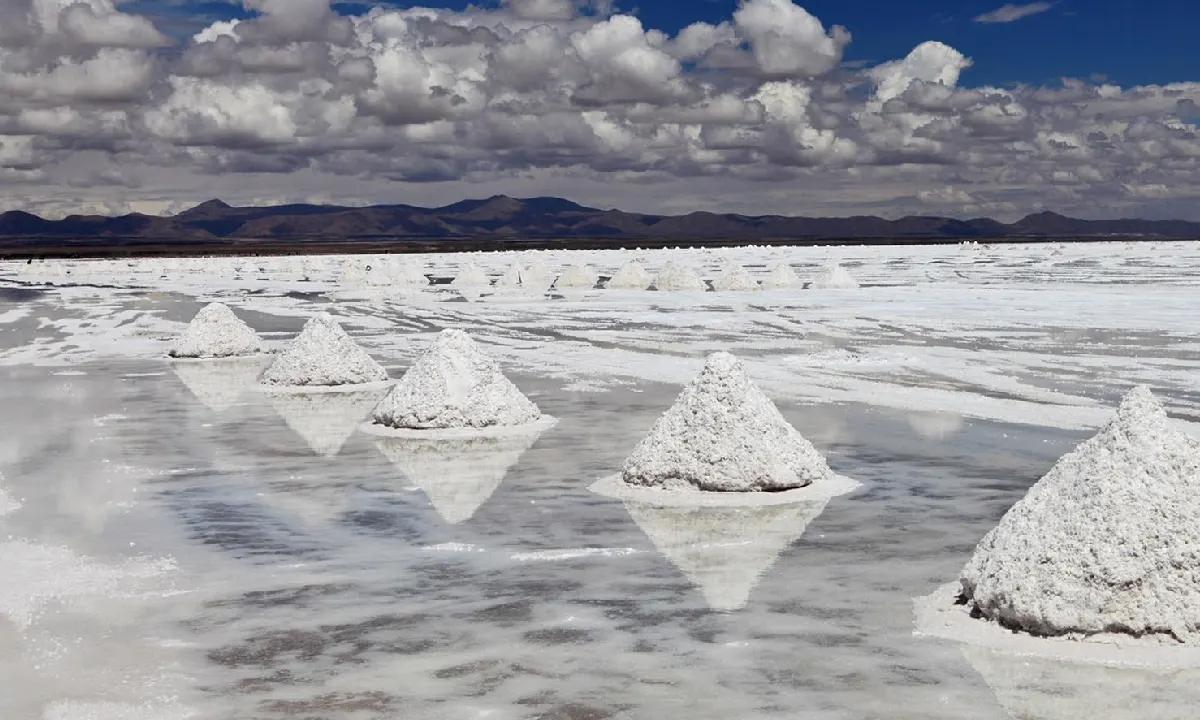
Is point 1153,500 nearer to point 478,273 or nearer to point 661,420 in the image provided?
point 661,420

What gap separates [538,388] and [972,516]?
384 inches

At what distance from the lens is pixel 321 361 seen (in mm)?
19469

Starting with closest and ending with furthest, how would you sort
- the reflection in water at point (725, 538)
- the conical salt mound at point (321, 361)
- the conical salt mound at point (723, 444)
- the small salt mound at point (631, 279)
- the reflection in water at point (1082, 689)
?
the reflection in water at point (1082, 689) < the reflection in water at point (725, 538) < the conical salt mound at point (723, 444) < the conical salt mound at point (321, 361) < the small salt mound at point (631, 279)

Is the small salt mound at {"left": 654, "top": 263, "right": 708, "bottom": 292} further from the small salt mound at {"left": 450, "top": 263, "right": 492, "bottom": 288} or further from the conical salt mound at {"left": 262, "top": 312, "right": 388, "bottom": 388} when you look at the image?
the conical salt mound at {"left": 262, "top": 312, "right": 388, "bottom": 388}

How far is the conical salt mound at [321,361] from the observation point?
63.8 ft

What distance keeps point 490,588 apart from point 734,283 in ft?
135

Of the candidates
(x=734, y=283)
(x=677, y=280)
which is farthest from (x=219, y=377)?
(x=677, y=280)

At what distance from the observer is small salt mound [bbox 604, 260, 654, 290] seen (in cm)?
5150

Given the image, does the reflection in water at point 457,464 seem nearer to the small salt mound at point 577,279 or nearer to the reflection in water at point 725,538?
the reflection in water at point 725,538

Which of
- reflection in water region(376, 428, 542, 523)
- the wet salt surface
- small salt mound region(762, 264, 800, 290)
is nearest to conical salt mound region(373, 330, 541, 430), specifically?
reflection in water region(376, 428, 542, 523)

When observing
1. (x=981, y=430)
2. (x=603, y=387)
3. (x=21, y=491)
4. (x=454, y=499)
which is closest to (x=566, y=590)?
(x=454, y=499)

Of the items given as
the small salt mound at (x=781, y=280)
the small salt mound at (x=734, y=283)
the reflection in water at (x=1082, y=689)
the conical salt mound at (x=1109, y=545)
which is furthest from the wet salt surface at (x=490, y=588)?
the small salt mound at (x=781, y=280)

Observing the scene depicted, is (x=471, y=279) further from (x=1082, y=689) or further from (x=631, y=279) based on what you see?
(x=1082, y=689)

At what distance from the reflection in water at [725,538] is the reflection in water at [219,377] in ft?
28.6
